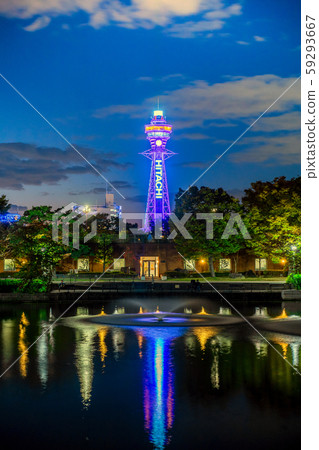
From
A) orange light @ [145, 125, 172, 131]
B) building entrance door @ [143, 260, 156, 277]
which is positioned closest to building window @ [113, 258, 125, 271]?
building entrance door @ [143, 260, 156, 277]

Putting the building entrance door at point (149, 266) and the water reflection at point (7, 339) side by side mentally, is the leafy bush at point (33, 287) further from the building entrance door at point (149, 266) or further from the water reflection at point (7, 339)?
the building entrance door at point (149, 266)

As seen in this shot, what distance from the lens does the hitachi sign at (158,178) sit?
104 m

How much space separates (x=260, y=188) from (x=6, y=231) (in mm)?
40827

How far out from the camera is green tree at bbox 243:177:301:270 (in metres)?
48.9

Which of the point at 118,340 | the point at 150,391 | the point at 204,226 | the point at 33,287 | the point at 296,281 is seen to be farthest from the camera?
the point at 204,226

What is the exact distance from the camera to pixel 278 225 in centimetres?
5391

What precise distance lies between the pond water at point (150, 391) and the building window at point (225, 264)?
177 ft

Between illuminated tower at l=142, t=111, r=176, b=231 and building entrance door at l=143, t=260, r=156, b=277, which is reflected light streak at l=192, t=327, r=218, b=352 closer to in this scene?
building entrance door at l=143, t=260, r=156, b=277

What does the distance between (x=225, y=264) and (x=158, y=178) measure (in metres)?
33.1

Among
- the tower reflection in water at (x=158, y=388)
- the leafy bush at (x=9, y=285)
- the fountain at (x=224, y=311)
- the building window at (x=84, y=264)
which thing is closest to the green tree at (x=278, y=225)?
the fountain at (x=224, y=311)

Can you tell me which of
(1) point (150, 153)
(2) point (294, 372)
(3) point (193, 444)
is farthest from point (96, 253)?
(3) point (193, 444)

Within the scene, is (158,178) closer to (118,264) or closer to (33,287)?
(118,264)

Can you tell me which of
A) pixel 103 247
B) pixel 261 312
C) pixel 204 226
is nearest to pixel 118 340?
pixel 261 312

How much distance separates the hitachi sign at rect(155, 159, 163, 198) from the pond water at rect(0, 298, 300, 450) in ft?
271
